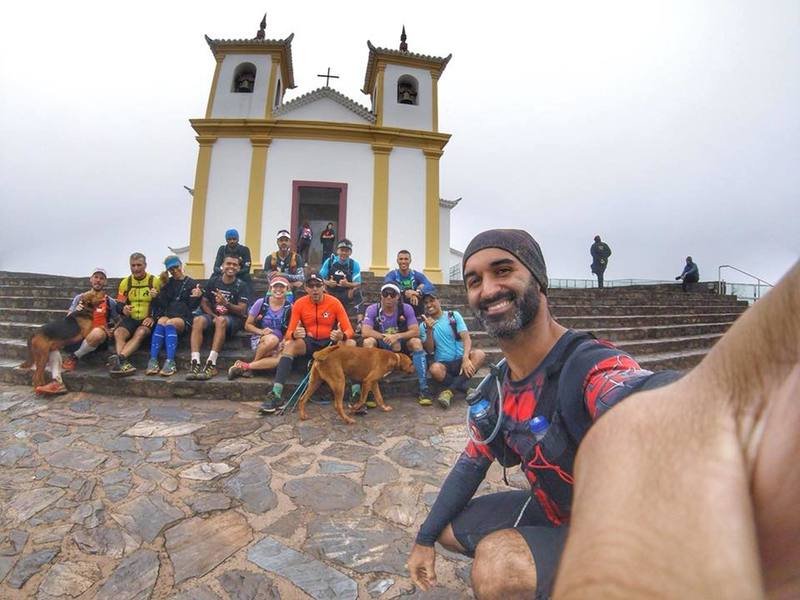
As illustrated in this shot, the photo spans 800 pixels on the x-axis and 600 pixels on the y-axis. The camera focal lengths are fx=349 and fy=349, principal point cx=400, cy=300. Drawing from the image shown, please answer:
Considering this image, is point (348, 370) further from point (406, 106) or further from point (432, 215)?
point (406, 106)

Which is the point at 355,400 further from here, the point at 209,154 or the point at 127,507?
the point at 209,154

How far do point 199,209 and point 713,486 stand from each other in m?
13.0

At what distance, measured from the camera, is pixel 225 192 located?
37.0ft

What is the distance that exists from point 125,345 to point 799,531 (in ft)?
20.3

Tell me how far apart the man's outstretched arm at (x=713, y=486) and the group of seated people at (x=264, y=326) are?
396 cm

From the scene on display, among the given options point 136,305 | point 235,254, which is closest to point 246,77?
point 235,254

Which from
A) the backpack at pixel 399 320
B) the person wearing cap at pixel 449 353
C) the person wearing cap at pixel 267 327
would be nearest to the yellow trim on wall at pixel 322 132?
the person wearing cap at pixel 267 327

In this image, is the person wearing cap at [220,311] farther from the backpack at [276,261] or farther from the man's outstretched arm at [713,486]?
the man's outstretched arm at [713,486]

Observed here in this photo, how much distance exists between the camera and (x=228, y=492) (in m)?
2.57

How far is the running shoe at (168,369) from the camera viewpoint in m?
4.56

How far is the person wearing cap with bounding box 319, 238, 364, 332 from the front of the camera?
6070mm

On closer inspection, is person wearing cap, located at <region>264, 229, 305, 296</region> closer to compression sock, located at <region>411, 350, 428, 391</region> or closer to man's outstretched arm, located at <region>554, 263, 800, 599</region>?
compression sock, located at <region>411, 350, 428, 391</region>

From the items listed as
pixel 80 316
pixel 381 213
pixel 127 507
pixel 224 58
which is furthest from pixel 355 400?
pixel 224 58

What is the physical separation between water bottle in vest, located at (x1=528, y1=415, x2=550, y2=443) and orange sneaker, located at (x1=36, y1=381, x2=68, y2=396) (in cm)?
567
